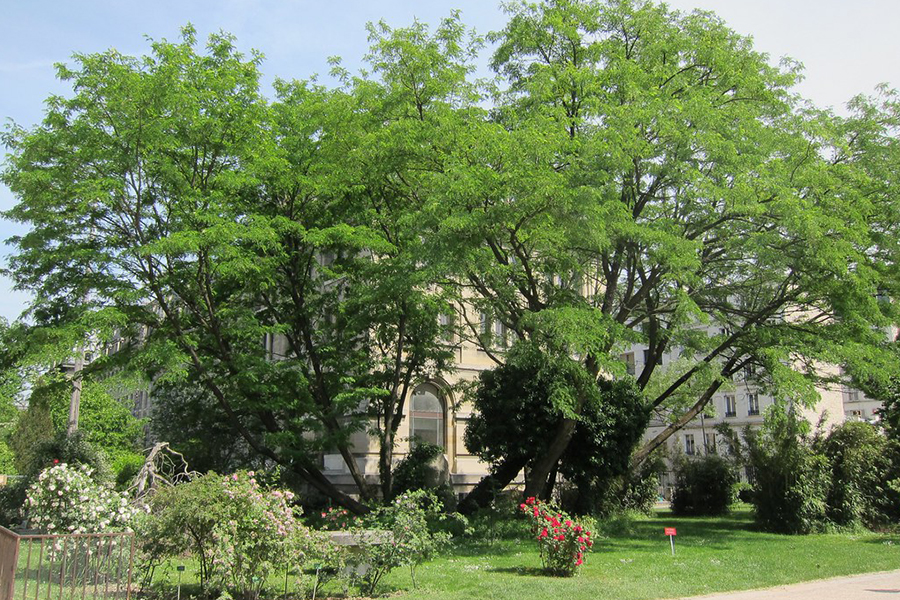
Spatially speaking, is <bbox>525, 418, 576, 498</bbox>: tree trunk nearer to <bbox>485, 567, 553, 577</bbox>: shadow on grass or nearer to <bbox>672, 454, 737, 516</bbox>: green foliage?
<bbox>485, 567, 553, 577</bbox>: shadow on grass

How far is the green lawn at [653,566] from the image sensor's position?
452 inches

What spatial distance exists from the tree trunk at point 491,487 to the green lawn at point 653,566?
3.88 metres

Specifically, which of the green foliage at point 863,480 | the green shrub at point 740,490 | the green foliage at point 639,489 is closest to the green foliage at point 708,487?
the green shrub at point 740,490

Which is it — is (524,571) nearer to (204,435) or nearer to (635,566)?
(635,566)

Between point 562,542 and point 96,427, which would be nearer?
point 562,542

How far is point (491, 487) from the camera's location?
22984mm

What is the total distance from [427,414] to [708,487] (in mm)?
12081

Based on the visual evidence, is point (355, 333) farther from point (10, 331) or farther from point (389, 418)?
point (10, 331)

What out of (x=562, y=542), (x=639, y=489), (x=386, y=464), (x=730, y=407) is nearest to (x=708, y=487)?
(x=639, y=489)

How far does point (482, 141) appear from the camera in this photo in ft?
54.9

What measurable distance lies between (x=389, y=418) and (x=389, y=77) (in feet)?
32.1

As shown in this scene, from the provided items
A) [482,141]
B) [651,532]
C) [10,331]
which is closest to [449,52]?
[482,141]

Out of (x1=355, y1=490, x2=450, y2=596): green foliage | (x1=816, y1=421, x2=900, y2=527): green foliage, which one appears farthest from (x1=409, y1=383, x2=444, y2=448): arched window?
(x1=355, y1=490, x2=450, y2=596): green foliage

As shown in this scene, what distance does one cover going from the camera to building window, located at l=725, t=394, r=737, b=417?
2257 inches
